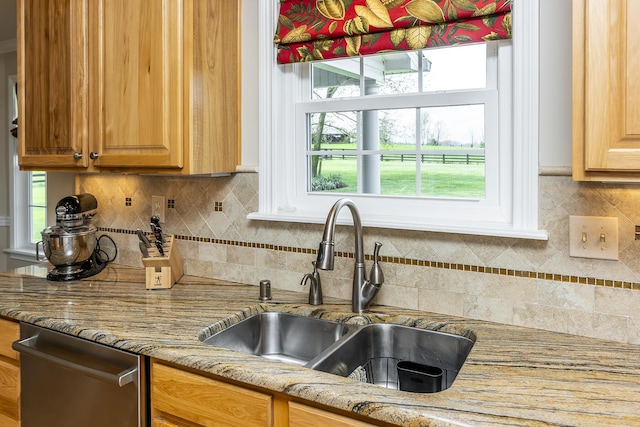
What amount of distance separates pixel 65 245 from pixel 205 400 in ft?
3.74

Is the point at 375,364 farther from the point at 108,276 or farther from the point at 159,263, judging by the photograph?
the point at 108,276

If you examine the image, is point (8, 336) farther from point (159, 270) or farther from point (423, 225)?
point (423, 225)

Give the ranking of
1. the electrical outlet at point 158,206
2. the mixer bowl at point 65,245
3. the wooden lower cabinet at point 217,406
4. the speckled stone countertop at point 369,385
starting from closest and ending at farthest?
the speckled stone countertop at point 369,385, the wooden lower cabinet at point 217,406, the mixer bowl at point 65,245, the electrical outlet at point 158,206

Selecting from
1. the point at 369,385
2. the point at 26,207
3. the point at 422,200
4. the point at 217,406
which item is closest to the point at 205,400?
the point at 217,406

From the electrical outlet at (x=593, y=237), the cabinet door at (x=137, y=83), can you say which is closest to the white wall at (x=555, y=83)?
the electrical outlet at (x=593, y=237)

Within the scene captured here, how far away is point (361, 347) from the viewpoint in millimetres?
1601

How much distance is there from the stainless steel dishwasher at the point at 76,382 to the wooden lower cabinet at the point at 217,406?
66 mm

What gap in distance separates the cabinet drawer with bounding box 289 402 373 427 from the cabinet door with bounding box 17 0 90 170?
143 cm

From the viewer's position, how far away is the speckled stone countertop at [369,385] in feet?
3.39

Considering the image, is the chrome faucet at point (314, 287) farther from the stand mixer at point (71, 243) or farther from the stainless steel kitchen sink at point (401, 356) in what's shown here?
the stand mixer at point (71, 243)

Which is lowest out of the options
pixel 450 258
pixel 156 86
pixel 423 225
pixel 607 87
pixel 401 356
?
pixel 401 356

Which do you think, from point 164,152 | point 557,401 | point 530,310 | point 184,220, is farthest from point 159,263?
point 557,401

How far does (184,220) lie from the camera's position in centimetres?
224

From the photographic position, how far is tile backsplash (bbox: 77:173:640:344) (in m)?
1.44
